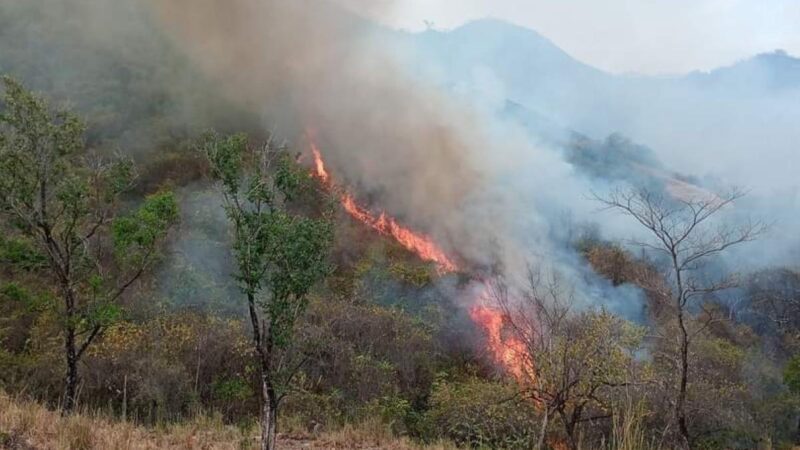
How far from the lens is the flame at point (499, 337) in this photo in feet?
83.7

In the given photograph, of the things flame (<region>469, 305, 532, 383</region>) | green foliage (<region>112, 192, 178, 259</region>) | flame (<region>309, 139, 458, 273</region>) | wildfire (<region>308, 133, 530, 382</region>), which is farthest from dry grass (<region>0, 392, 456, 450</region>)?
flame (<region>309, 139, 458, 273</region>)

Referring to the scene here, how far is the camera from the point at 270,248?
8.88 m

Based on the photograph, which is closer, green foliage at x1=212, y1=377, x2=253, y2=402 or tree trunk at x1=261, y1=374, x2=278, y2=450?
tree trunk at x1=261, y1=374, x2=278, y2=450

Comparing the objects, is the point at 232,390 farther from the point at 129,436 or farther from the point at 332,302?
the point at 129,436

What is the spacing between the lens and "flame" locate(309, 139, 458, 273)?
37594 millimetres

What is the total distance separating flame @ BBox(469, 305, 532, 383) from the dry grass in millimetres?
11163

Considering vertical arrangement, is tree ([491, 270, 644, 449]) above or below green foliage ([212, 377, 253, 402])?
above

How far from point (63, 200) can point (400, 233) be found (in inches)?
1123

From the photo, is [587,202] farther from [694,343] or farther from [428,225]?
[694,343]

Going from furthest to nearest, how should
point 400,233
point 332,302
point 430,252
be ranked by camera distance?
point 400,233 < point 430,252 < point 332,302

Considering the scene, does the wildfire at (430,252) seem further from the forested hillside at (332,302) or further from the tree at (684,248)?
the tree at (684,248)

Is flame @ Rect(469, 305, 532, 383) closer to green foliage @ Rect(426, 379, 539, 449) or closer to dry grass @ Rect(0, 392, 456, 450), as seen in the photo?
green foliage @ Rect(426, 379, 539, 449)

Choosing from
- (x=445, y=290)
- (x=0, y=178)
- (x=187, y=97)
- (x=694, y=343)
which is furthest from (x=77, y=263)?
(x=187, y=97)

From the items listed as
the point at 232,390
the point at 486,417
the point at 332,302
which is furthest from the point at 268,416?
the point at 332,302
